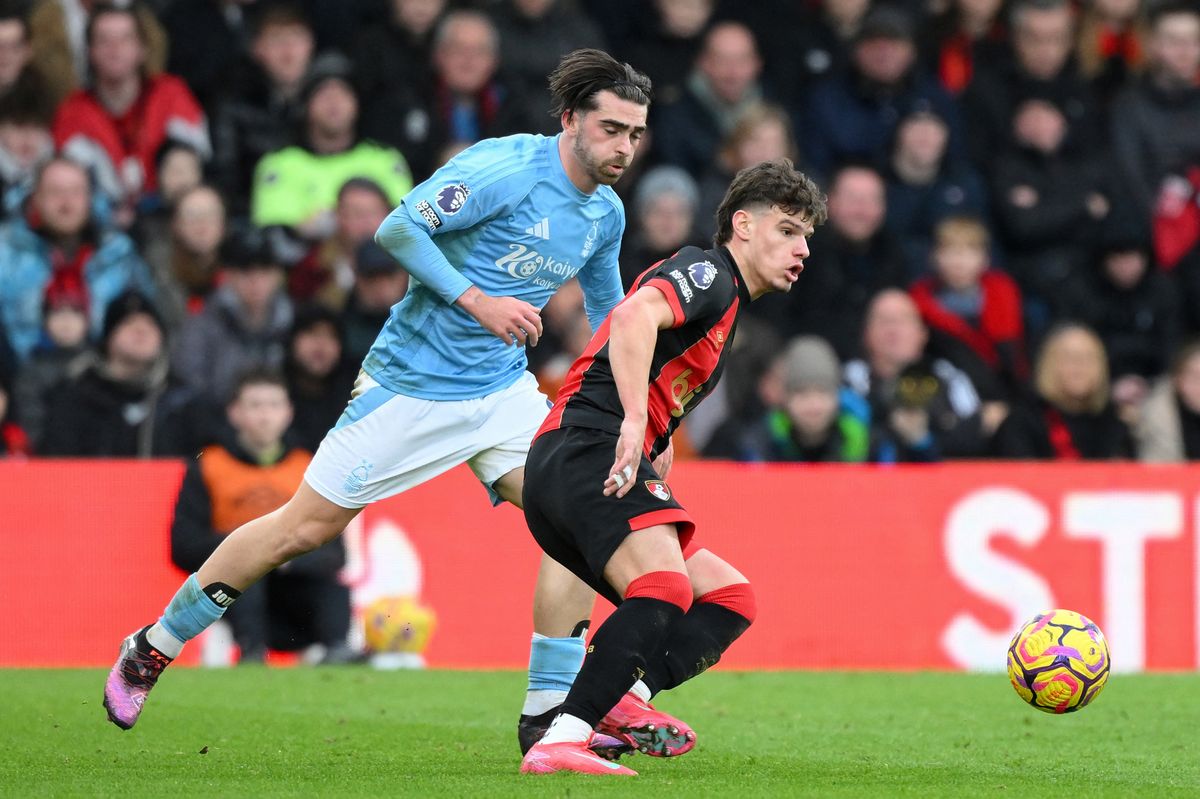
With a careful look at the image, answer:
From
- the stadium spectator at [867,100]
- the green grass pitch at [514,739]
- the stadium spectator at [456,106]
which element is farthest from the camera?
the stadium spectator at [867,100]

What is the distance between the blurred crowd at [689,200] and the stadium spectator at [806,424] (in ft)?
0.06

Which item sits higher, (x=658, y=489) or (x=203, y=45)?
(x=203, y=45)

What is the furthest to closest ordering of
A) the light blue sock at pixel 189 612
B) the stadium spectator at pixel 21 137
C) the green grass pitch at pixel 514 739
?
the stadium spectator at pixel 21 137
the light blue sock at pixel 189 612
the green grass pitch at pixel 514 739

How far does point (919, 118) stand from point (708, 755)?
7928mm

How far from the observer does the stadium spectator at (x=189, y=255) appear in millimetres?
12367

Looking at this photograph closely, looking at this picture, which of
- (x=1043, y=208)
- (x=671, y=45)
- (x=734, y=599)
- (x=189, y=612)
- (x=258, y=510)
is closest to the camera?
(x=734, y=599)

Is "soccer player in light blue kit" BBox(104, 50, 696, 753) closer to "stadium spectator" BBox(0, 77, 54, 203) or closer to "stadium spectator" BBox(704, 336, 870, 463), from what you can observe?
"stadium spectator" BBox(704, 336, 870, 463)

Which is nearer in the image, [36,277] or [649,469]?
[649,469]

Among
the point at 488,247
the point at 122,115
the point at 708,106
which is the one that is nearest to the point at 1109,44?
the point at 708,106

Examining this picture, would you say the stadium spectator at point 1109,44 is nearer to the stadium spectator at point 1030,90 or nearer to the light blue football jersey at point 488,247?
the stadium spectator at point 1030,90

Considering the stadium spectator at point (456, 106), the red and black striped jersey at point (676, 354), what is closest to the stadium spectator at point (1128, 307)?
the stadium spectator at point (456, 106)

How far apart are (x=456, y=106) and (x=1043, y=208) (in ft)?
14.3

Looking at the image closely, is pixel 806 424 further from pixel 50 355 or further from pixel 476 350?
pixel 476 350

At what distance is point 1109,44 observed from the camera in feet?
51.4
